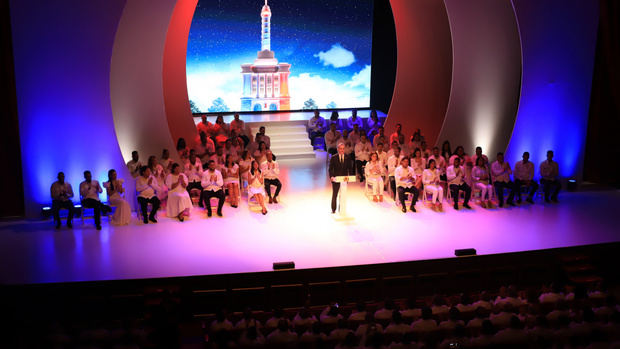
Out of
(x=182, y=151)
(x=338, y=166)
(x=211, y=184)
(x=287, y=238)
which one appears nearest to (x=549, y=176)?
(x=338, y=166)

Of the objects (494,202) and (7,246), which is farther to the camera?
(494,202)

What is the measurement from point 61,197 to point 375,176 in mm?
5071

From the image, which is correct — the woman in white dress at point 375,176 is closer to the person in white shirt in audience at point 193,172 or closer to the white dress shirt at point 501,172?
the white dress shirt at point 501,172

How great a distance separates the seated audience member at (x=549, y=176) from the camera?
10.6 m

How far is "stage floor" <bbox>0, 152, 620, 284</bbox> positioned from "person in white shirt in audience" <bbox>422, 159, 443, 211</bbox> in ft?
0.66

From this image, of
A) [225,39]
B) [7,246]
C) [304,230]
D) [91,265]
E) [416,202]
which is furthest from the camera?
[225,39]

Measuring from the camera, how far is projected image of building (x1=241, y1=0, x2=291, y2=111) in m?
16.0

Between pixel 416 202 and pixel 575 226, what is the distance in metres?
2.52

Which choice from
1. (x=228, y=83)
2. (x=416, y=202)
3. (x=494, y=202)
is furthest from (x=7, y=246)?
(x=228, y=83)

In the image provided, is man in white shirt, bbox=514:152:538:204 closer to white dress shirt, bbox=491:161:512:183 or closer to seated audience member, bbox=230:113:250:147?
white dress shirt, bbox=491:161:512:183

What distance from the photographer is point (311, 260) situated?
7.87m

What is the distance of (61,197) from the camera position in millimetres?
9234

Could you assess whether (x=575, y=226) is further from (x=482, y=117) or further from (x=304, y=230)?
(x=304, y=230)

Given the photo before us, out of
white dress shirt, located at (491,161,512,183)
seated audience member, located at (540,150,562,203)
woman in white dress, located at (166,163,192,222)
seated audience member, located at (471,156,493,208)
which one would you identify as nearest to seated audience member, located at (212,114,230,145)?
woman in white dress, located at (166,163,192,222)
